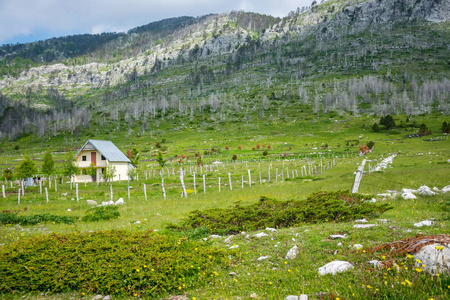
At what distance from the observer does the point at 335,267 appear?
5.79m

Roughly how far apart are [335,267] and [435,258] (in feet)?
6.09

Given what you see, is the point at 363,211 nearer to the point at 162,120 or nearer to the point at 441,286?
the point at 441,286

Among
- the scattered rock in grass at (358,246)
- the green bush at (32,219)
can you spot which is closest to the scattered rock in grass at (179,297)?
the scattered rock in grass at (358,246)

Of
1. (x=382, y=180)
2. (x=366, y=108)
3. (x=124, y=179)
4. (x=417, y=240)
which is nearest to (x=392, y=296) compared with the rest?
(x=417, y=240)

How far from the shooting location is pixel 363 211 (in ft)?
36.0

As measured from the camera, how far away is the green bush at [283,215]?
1120 cm

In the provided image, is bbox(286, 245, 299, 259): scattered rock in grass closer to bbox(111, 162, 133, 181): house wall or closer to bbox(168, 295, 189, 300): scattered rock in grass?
bbox(168, 295, 189, 300): scattered rock in grass

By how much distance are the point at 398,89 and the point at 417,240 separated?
675ft

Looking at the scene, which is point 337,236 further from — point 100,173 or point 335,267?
point 100,173

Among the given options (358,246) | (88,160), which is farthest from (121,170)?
(358,246)

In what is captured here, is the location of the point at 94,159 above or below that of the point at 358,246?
above

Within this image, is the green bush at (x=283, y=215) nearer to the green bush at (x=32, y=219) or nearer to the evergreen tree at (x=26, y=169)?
the green bush at (x=32, y=219)

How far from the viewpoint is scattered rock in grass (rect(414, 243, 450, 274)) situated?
472 centimetres

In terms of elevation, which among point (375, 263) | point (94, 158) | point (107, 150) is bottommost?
point (375, 263)
